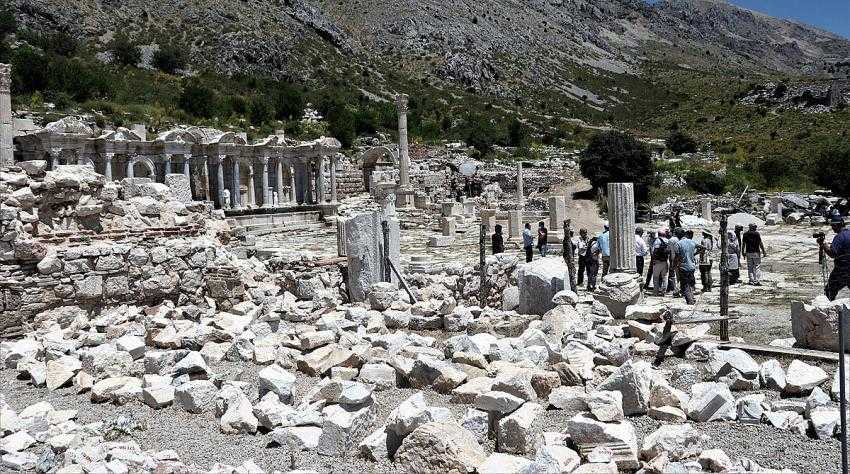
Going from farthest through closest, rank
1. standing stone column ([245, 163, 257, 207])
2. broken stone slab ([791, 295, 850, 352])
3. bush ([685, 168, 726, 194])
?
1. bush ([685, 168, 726, 194])
2. standing stone column ([245, 163, 257, 207])
3. broken stone slab ([791, 295, 850, 352])

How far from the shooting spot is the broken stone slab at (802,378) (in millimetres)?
6684

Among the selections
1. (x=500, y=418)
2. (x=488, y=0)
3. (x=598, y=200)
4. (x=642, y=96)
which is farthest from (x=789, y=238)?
(x=488, y=0)

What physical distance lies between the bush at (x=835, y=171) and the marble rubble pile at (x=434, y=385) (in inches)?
1197

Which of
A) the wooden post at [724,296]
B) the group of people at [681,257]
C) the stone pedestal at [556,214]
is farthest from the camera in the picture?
the stone pedestal at [556,214]

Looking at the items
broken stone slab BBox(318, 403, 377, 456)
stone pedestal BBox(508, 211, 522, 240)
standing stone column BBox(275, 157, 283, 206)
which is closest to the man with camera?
broken stone slab BBox(318, 403, 377, 456)

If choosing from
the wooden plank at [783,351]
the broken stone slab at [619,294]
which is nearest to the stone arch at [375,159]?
the broken stone slab at [619,294]

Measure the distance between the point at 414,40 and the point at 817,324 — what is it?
88322mm

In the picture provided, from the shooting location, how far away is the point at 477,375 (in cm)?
764

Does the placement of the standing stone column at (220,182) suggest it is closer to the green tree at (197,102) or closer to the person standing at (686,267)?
the green tree at (197,102)

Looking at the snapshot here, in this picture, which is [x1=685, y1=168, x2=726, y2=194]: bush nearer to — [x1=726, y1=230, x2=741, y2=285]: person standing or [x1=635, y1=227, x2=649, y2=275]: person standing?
[x1=726, y1=230, x2=741, y2=285]: person standing

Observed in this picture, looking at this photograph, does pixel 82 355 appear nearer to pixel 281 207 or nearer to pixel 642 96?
pixel 281 207

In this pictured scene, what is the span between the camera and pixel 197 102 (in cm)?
5034

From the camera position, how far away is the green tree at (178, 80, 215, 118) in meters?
50.1

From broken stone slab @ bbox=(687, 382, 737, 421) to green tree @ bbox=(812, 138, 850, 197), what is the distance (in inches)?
1305
